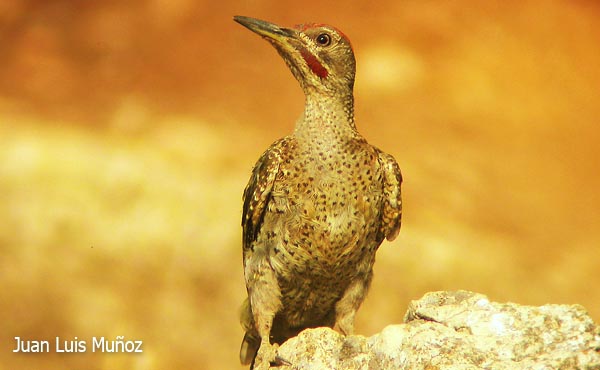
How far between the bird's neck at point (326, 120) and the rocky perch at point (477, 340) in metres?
1.09

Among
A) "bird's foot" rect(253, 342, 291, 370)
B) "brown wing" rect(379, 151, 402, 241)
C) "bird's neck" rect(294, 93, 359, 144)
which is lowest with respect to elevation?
"bird's foot" rect(253, 342, 291, 370)

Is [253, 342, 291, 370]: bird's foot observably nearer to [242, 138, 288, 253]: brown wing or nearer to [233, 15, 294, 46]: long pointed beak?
[242, 138, 288, 253]: brown wing

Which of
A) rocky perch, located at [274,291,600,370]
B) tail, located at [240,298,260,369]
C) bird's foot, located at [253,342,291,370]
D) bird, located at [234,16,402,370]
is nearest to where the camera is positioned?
rocky perch, located at [274,291,600,370]

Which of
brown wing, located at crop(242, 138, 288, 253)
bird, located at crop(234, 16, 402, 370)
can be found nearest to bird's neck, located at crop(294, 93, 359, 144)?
bird, located at crop(234, 16, 402, 370)

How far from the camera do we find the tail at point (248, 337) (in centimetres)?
497

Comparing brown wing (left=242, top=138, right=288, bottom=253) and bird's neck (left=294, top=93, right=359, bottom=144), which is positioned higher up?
bird's neck (left=294, top=93, right=359, bottom=144)

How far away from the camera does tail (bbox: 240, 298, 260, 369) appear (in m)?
4.97

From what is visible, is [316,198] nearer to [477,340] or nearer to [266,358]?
[266,358]

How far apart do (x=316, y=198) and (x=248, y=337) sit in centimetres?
94

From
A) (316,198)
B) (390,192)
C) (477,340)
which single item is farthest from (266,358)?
(477,340)

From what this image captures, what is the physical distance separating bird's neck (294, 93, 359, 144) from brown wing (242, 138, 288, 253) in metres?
0.14

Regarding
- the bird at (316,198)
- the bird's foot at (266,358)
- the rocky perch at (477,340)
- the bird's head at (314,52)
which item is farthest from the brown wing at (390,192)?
the rocky perch at (477,340)

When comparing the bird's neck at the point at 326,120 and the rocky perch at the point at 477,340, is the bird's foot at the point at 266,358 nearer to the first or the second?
the rocky perch at the point at 477,340

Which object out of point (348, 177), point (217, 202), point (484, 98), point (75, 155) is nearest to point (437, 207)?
point (484, 98)
